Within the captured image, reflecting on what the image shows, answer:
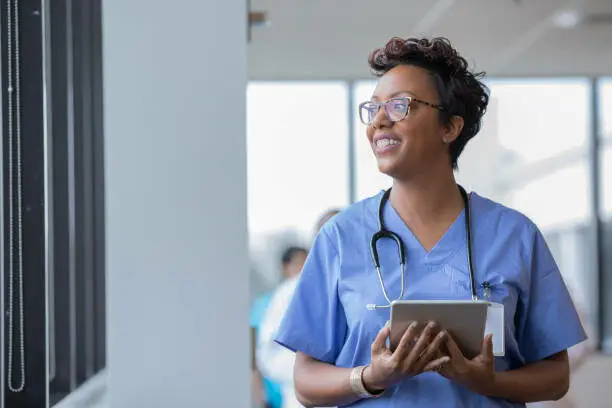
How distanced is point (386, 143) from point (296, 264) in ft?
9.90

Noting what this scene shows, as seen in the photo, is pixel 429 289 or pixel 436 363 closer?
pixel 436 363

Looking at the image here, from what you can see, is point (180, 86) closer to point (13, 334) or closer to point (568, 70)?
point (13, 334)

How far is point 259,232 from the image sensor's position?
643cm

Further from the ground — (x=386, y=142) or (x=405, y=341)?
(x=386, y=142)

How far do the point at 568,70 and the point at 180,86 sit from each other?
4.86m

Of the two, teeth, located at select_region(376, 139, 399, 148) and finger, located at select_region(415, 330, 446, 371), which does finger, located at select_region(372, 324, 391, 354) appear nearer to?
finger, located at select_region(415, 330, 446, 371)

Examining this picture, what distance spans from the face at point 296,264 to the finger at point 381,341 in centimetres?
304

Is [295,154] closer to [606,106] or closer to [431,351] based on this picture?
[606,106]

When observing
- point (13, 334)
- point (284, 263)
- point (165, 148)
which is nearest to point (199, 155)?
point (165, 148)

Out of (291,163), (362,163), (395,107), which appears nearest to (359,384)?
(395,107)

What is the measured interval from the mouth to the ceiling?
11.2ft

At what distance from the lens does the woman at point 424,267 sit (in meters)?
1.60

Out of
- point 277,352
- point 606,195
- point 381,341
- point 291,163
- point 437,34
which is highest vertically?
point 437,34

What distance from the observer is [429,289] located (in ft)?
5.29
